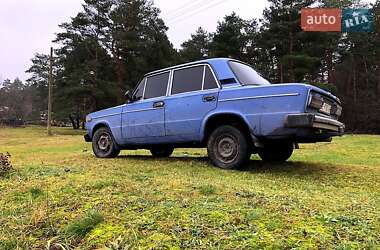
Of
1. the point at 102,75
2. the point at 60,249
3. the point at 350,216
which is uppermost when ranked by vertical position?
the point at 102,75

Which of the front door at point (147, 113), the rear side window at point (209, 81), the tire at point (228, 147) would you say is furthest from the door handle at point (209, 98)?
the front door at point (147, 113)

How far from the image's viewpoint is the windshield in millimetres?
6379

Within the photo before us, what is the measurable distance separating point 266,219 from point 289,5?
127 ft

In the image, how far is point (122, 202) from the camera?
12.9ft

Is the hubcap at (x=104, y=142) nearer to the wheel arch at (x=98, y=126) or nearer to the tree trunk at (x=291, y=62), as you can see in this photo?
the wheel arch at (x=98, y=126)

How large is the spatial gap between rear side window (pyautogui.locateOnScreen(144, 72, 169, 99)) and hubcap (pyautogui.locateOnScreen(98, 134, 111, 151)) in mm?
1310

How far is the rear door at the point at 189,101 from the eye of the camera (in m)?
6.42

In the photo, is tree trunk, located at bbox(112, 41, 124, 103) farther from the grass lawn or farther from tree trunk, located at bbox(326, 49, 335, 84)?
the grass lawn

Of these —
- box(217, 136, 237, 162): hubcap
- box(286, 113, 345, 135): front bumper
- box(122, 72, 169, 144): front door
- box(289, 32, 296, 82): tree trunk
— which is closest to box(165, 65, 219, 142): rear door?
box(122, 72, 169, 144): front door

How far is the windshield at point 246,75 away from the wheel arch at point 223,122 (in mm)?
568

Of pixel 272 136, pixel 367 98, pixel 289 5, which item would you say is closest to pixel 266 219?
pixel 272 136

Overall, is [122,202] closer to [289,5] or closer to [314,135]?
[314,135]

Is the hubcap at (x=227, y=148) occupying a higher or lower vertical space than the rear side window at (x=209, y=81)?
lower

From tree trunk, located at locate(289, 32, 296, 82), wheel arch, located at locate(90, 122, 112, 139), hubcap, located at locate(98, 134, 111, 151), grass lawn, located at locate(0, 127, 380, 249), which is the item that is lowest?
grass lawn, located at locate(0, 127, 380, 249)
